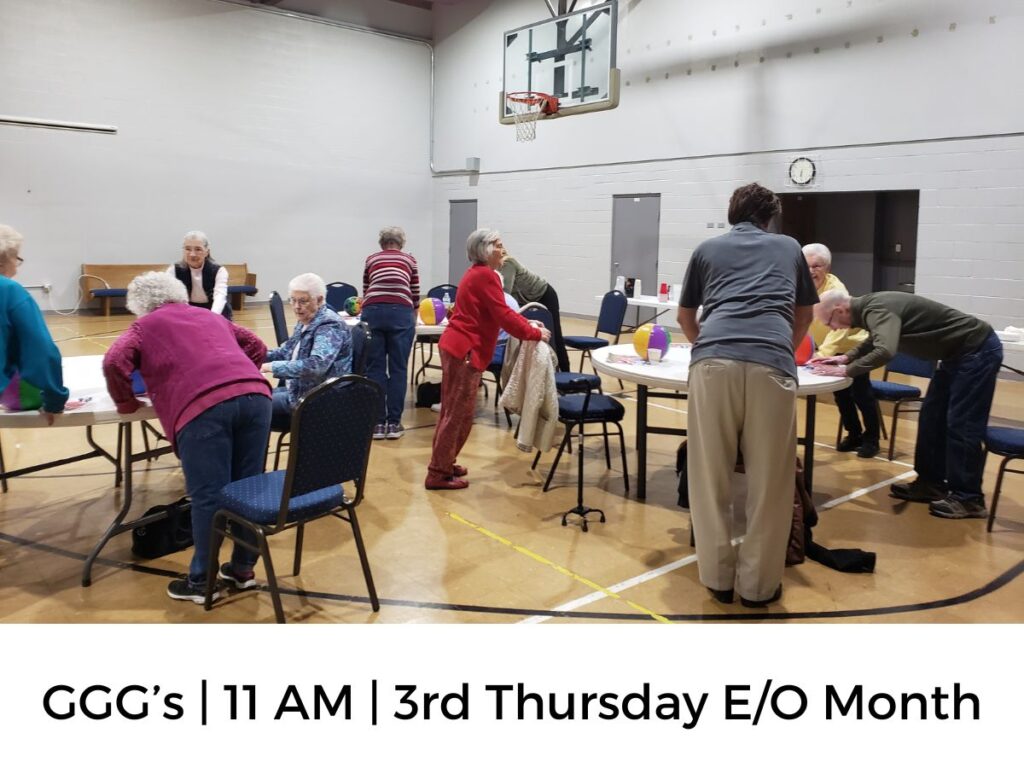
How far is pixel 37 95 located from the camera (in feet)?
37.8

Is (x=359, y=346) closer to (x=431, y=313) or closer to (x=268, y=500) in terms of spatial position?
(x=268, y=500)

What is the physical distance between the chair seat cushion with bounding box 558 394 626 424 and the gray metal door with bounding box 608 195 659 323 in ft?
24.6

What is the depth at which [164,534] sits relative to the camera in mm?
3480

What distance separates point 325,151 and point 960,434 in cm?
1234

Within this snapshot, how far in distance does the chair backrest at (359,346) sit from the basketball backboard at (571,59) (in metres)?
6.85

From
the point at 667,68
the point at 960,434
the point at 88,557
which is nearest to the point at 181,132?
the point at 667,68

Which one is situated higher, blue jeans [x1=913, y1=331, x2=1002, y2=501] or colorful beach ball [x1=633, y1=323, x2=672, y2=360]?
colorful beach ball [x1=633, y1=323, x2=672, y2=360]

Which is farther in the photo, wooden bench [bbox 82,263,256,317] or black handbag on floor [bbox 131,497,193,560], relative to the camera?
wooden bench [bbox 82,263,256,317]

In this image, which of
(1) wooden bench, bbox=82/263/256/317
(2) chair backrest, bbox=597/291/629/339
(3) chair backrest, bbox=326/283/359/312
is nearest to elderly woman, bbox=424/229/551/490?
(2) chair backrest, bbox=597/291/629/339

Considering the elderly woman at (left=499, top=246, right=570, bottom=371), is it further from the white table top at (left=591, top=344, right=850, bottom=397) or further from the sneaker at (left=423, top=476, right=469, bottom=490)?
the sneaker at (left=423, top=476, right=469, bottom=490)

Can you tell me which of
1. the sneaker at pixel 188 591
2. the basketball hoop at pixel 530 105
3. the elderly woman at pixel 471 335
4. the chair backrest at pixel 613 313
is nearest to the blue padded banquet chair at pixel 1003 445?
the elderly woman at pixel 471 335

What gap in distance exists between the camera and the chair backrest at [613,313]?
23.6 feet

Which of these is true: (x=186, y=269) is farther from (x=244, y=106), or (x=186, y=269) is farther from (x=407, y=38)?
(x=407, y=38)

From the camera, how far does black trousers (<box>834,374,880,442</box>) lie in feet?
17.1
